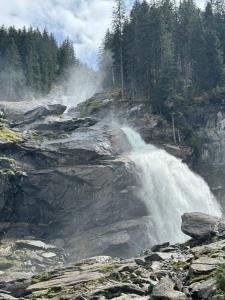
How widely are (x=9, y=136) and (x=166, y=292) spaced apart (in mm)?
45875

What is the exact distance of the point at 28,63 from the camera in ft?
371

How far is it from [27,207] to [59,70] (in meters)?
80.9

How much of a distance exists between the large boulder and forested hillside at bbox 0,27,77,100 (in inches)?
2773

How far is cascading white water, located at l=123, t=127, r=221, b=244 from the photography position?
5847cm

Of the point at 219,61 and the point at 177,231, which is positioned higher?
the point at 219,61

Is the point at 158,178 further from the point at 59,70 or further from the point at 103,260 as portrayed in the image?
the point at 59,70

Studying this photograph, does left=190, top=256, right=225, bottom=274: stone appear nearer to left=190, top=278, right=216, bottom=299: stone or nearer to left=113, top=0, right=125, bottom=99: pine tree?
left=190, top=278, right=216, bottom=299: stone

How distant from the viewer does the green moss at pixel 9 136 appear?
64.6m

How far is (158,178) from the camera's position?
62250 millimetres

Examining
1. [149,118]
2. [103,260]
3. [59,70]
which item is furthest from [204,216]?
[59,70]

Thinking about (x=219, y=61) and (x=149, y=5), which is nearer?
(x=219, y=61)

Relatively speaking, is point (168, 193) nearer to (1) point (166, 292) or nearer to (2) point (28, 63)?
(1) point (166, 292)

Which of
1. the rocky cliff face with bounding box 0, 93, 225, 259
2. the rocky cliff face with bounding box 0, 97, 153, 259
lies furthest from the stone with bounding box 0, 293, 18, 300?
the rocky cliff face with bounding box 0, 97, 153, 259

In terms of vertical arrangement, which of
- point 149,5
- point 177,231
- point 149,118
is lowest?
point 177,231
